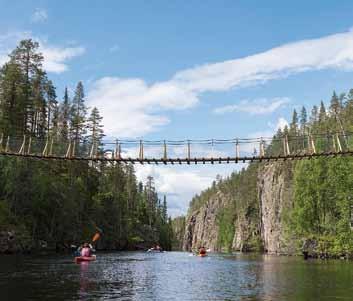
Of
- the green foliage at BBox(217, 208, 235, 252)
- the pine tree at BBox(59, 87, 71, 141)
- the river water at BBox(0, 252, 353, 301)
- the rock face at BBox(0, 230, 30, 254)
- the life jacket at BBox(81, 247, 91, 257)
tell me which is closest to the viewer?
the river water at BBox(0, 252, 353, 301)

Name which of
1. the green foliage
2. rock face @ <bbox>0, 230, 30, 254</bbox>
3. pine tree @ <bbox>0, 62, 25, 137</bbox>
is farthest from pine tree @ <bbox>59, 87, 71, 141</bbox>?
the green foliage

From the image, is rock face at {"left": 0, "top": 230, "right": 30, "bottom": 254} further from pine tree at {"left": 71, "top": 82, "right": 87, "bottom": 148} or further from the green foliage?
the green foliage

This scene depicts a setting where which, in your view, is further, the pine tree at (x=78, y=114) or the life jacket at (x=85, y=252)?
the pine tree at (x=78, y=114)

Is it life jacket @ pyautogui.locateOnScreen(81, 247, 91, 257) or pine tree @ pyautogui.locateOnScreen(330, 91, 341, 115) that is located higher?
pine tree @ pyautogui.locateOnScreen(330, 91, 341, 115)

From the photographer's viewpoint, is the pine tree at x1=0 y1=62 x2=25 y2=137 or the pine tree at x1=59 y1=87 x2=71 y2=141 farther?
the pine tree at x1=59 y1=87 x2=71 y2=141

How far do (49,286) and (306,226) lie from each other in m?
45.1

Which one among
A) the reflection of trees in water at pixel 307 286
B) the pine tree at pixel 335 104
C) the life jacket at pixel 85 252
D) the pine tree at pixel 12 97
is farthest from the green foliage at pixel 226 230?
the reflection of trees in water at pixel 307 286

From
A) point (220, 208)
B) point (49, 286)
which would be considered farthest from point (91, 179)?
point (220, 208)

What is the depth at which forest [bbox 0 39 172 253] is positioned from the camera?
6059cm

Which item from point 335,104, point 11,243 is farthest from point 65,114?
point 335,104

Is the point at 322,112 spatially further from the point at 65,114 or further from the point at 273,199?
the point at 65,114

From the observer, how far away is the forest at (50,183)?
60594mm

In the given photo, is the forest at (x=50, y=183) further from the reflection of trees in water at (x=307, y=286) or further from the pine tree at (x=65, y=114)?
the reflection of trees in water at (x=307, y=286)

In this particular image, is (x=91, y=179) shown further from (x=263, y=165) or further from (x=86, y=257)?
(x=263, y=165)
